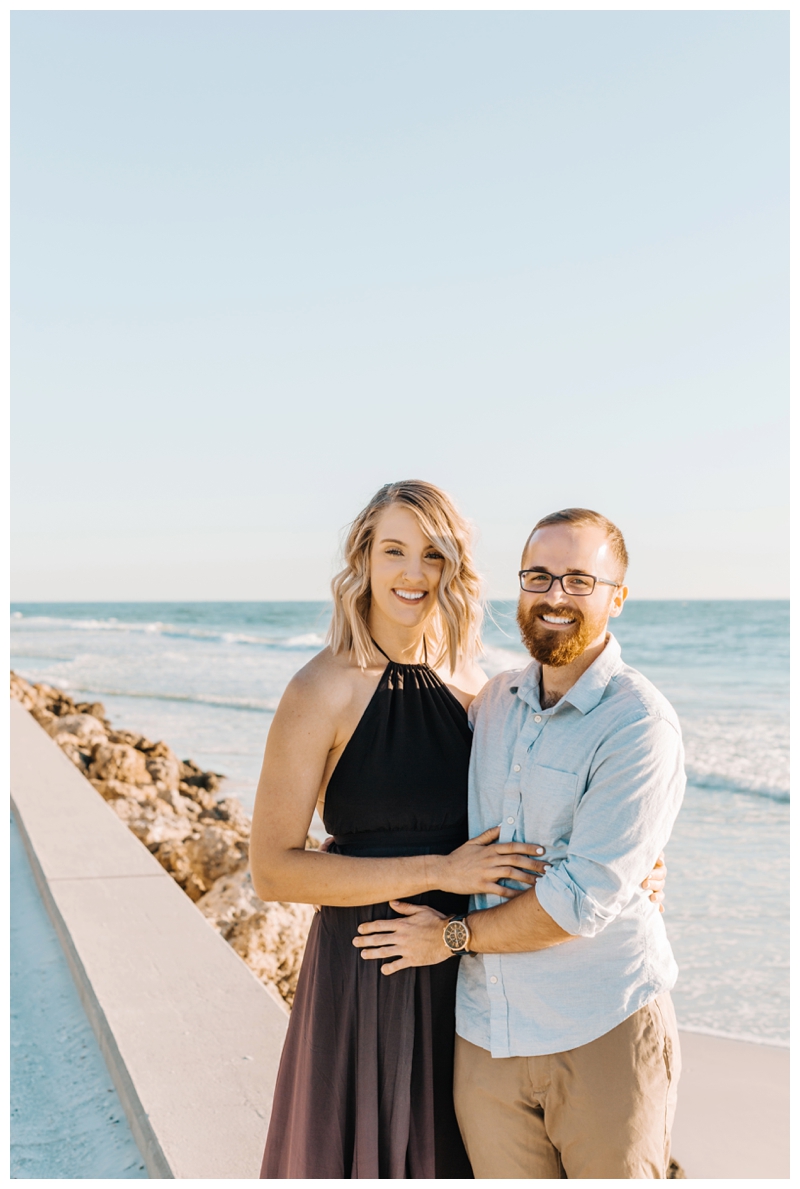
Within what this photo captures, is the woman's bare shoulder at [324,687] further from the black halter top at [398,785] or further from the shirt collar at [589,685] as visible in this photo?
the shirt collar at [589,685]

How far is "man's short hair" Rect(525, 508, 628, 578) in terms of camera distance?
89.0 inches

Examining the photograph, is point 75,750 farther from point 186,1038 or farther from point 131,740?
point 186,1038

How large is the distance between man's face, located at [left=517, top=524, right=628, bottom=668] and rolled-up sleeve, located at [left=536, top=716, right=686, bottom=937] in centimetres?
25

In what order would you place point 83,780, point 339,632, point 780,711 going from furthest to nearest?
point 780,711
point 83,780
point 339,632

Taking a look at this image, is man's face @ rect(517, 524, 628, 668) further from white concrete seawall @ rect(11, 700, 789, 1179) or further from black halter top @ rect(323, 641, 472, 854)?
white concrete seawall @ rect(11, 700, 789, 1179)

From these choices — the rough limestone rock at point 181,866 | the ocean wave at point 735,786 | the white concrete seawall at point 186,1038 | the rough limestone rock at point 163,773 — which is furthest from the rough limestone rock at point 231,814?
the ocean wave at point 735,786

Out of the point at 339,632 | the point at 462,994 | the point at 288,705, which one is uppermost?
the point at 339,632

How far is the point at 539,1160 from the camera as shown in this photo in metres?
2.16

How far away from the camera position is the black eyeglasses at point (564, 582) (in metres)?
2.22

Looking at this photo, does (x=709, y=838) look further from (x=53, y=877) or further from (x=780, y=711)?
(x=780, y=711)

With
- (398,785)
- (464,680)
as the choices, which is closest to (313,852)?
(398,785)

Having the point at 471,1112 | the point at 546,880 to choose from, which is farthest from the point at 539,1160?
the point at 546,880

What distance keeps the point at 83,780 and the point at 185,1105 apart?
4.52 m

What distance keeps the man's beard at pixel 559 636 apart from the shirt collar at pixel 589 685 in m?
0.05
